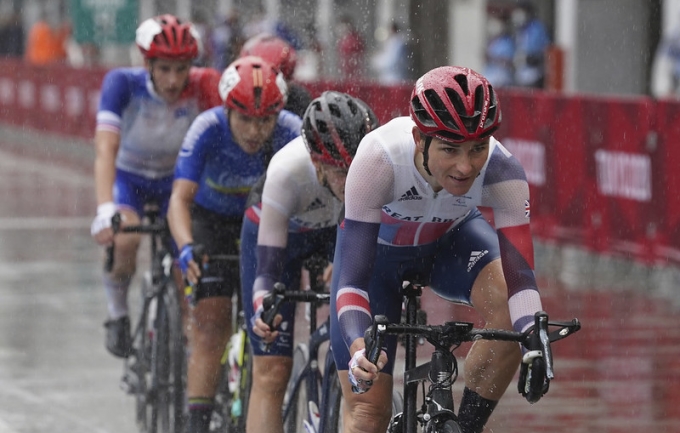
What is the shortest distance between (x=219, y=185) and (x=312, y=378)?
5.20 ft

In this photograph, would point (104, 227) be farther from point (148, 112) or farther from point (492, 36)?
point (492, 36)

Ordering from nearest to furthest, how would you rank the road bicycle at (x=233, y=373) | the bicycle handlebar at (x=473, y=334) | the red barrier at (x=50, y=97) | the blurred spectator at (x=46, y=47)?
the bicycle handlebar at (x=473, y=334), the road bicycle at (x=233, y=373), the red barrier at (x=50, y=97), the blurred spectator at (x=46, y=47)

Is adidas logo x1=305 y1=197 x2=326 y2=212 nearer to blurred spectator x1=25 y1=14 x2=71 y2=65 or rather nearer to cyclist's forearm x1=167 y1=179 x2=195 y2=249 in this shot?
cyclist's forearm x1=167 y1=179 x2=195 y2=249

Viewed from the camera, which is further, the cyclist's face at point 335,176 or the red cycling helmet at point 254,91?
the red cycling helmet at point 254,91

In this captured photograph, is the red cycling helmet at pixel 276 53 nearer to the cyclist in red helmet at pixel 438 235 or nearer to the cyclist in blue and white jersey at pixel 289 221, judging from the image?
the cyclist in blue and white jersey at pixel 289 221

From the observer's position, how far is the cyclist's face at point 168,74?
8727 mm

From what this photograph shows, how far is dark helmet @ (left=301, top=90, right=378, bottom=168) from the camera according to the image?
5812 millimetres

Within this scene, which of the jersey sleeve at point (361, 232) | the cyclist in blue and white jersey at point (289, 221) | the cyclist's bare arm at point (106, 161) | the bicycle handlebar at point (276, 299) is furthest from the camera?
the cyclist's bare arm at point (106, 161)

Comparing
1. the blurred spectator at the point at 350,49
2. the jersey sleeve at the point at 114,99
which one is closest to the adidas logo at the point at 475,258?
the jersey sleeve at the point at 114,99

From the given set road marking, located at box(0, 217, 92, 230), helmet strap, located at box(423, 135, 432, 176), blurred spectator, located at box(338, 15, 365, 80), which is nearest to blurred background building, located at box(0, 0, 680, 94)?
blurred spectator, located at box(338, 15, 365, 80)

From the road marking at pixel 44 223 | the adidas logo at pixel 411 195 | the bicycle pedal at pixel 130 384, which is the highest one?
the adidas logo at pixel 411 195

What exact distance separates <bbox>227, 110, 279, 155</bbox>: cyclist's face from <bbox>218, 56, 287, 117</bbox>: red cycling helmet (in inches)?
2.5

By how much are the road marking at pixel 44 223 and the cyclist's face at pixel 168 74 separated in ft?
30.6

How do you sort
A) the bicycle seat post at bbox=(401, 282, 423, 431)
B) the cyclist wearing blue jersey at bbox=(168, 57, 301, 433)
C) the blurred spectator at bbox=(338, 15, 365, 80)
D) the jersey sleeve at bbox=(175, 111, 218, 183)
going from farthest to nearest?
the blurred spectator at bbox=(338, 15, 365, 80), the jersey sleeve at bbox=(175, 111, 218, 183), the cyclist wearing blue jersey at bbox=(168, 57, 301, 433), the bicycle seat post at bbox=(401, 282, 423, 431)
